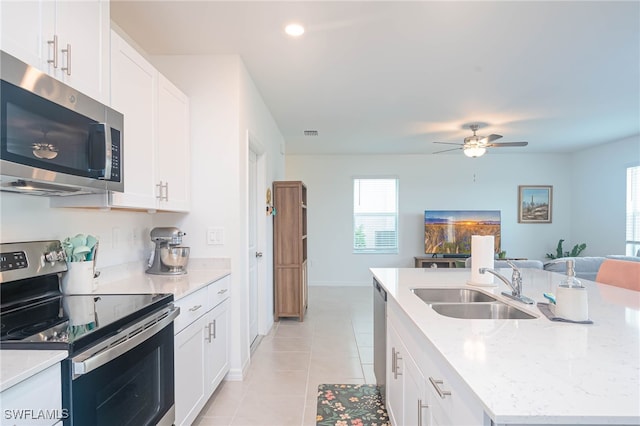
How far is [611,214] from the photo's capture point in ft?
19.8

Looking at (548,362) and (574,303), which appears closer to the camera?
(548,362)

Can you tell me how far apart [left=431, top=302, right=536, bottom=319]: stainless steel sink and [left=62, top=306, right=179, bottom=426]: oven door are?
1360mm

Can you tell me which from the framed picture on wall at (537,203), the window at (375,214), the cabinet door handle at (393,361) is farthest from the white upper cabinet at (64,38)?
the framed picture on wall at (537,203)

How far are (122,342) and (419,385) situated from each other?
116 centimetres

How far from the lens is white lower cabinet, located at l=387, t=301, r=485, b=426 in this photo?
0.94m

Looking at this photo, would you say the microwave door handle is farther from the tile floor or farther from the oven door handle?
the tile floor

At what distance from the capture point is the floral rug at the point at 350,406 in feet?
7.23

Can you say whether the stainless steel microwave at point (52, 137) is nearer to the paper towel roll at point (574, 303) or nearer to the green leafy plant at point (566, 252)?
the paper towel roll at point (574, 303)

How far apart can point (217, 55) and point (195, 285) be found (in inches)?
73.4

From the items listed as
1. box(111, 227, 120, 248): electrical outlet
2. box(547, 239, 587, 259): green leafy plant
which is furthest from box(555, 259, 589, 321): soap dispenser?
box(547, 239, 587, 259): green leafy plant

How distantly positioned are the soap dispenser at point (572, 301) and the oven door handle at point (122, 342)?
168cm

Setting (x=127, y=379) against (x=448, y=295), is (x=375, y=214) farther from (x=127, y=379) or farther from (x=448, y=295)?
(x=127, y=379)

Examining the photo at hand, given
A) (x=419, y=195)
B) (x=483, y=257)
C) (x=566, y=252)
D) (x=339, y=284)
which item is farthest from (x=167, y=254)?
(x=566, y=252)

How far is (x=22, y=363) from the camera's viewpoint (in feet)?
3.09
